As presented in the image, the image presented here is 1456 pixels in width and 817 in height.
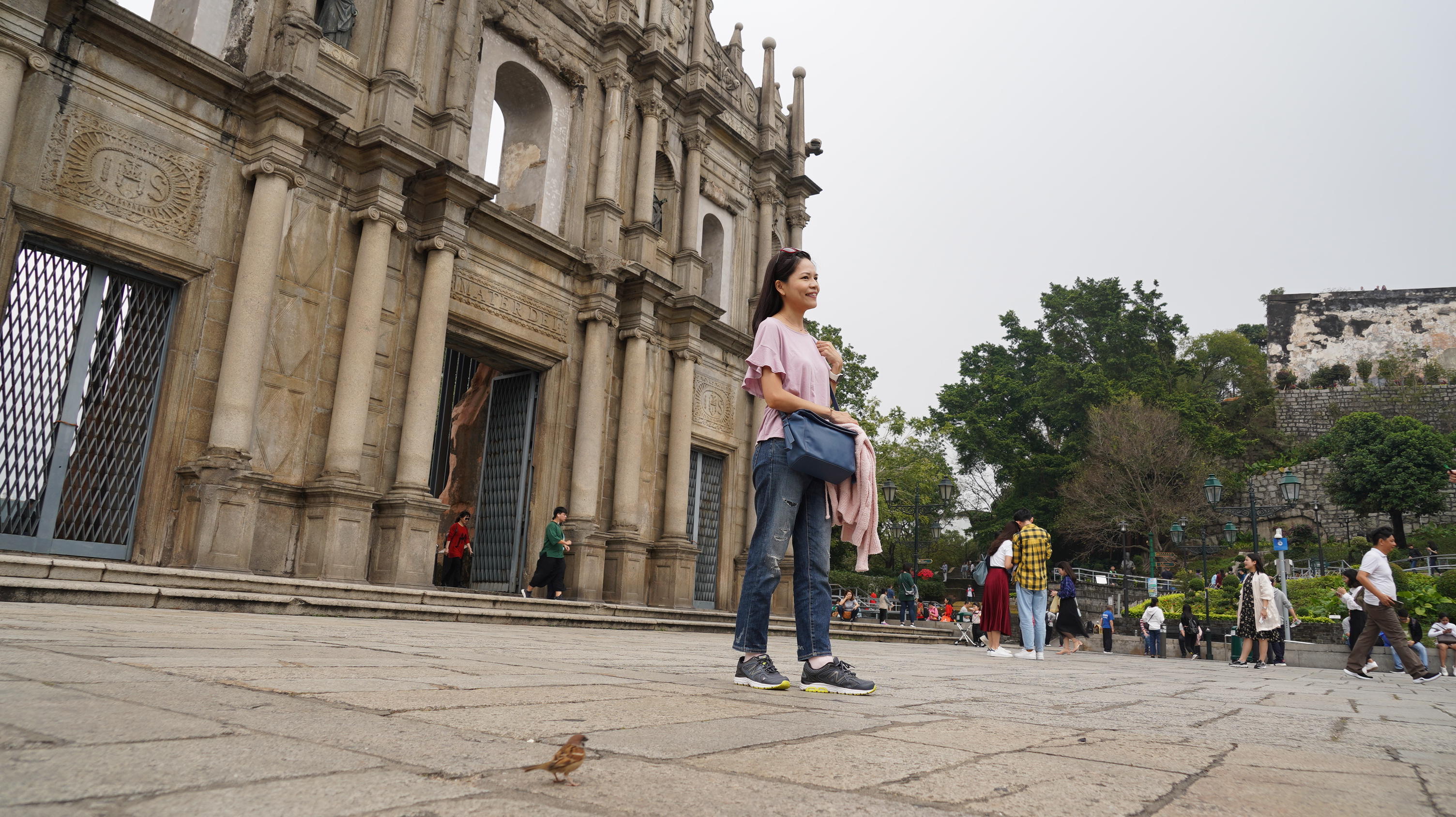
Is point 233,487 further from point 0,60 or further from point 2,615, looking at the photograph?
point 2,615

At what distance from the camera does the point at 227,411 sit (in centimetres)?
978

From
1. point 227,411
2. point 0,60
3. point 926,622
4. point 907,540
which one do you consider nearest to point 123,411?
point 227,411

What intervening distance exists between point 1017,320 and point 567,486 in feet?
136

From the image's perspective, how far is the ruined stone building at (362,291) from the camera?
925 centimetres

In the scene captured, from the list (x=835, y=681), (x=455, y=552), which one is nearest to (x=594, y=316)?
(x=455, y=552)

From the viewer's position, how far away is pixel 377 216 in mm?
11555

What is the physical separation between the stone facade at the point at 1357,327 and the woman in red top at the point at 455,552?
61017 millimetres

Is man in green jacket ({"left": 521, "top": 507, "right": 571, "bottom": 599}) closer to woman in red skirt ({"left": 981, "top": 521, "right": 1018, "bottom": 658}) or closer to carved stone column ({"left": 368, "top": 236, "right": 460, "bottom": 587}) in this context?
carved stone column ({"left": 368, "top": 236, "right": 460, "bottom": 587})

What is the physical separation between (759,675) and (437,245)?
33.2 ft

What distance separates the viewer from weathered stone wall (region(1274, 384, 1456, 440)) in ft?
163

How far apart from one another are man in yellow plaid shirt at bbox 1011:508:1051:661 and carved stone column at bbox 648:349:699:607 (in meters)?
6.86

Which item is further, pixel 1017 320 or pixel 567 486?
pixel 1017 320

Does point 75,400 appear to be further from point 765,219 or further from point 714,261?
point 765,219

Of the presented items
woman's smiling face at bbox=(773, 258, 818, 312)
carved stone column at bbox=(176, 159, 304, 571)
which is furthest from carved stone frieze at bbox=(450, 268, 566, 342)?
woman's smiling face at bbox=(773, 258, 818, 312)
